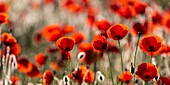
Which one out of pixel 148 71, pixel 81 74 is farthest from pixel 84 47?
pixel 148 71

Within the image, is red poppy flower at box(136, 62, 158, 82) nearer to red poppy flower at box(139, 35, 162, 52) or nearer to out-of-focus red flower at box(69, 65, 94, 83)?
red poppy flower at box(139, 35, 162, 52)

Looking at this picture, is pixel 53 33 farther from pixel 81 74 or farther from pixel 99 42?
pixel 99 42

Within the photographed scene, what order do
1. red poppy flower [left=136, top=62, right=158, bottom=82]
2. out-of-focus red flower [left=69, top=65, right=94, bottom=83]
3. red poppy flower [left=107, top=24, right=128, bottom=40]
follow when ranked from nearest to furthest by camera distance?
red poppy flower [left=136, top=62, right=158, bottom=82], red poppy flower [left=107, top=24, right=128, bottom=40], out-of-focus red flower [left=69, top=65, right=94, bottom=83]

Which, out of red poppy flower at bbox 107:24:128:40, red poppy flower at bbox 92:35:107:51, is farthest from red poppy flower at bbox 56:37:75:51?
red poppy flower at bbox 107:24:128:40

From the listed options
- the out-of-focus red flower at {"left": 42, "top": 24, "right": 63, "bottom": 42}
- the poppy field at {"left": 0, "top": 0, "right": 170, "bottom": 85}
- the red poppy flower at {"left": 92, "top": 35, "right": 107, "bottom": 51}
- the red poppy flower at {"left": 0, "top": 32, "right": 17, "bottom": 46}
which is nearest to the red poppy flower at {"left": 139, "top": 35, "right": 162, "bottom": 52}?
the poppy field at {"left": 0, "top": 0, "right": 170, "bottom": 85}

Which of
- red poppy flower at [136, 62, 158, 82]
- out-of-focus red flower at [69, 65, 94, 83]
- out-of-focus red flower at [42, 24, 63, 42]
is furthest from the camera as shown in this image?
out-of-focus red flower at [42, 24, 63, 42]

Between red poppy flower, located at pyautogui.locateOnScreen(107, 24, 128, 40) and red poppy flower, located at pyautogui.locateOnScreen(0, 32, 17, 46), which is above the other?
red poppy flower, located at pyautogui.locateOnScreen(0, 32, 17, 46)

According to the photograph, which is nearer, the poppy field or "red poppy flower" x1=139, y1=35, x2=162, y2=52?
"red poppy flower" x1=139, y1=35, x2=162, y2=52

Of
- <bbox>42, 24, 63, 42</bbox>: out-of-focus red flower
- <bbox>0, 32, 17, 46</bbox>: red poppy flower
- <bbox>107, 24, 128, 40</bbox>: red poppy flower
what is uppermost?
<bbox>42, 24, 63, 42</bbox>: out-of-focus red flower

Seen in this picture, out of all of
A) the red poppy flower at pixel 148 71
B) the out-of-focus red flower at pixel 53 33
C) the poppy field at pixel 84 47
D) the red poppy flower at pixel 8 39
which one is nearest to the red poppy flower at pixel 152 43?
the poppy field at pixel 84 47
